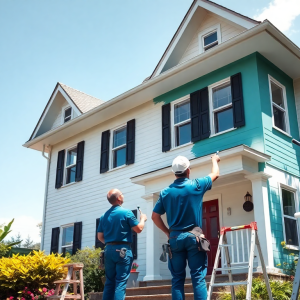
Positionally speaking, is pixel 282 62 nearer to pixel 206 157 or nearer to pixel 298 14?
pixel 298 14

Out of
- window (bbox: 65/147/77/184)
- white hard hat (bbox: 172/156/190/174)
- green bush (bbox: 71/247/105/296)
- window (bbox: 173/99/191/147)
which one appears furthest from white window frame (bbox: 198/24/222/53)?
white hard hat (bbox: 172/156/190/174)

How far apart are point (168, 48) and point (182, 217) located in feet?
26.6

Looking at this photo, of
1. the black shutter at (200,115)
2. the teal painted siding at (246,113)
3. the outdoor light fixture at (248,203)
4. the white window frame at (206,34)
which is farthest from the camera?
the white window frame at (206,34)

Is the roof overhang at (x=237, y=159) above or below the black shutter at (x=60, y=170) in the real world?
below

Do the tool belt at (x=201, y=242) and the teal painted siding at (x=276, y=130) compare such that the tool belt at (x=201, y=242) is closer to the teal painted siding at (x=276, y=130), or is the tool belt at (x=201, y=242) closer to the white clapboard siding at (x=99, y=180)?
the teal painted siding at (x=276, y=130)

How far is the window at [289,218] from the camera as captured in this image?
28.5 ft

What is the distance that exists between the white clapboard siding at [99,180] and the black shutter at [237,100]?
1.52m

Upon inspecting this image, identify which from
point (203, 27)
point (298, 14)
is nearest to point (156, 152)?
point (203, 27)

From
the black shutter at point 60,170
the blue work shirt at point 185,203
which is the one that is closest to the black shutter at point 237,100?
the blue work shirt at point 185,203

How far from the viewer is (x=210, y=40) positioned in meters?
11.0

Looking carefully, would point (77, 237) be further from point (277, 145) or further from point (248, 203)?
point (277, 145)

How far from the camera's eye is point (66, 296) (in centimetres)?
650

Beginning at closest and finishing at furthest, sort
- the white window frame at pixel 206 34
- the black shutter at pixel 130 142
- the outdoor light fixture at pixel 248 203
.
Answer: the outdoor light fixture at pixel 248 203 < the white window frame at pixel 206 34 < the black shutter at pixel 130 142

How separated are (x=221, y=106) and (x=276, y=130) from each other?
4.67 ft
